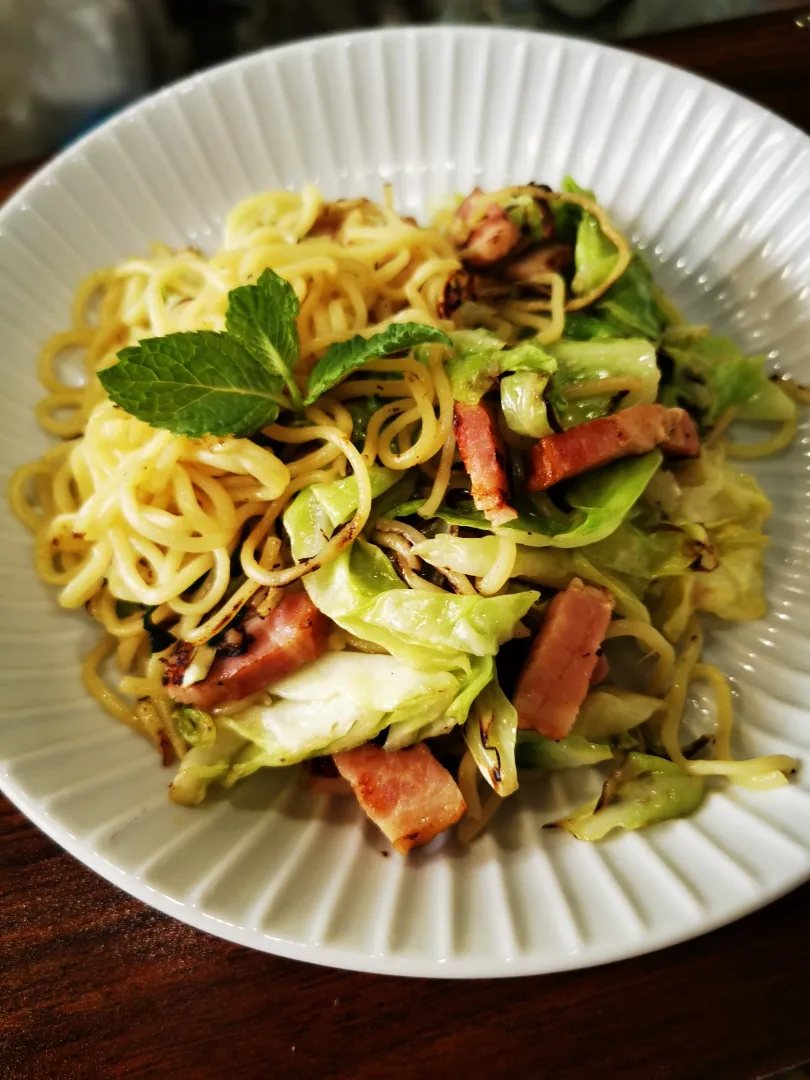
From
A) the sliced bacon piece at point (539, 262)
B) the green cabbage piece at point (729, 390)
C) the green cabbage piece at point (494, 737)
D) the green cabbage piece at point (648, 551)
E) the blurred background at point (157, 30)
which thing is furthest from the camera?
the blurred background at point (157, 30)

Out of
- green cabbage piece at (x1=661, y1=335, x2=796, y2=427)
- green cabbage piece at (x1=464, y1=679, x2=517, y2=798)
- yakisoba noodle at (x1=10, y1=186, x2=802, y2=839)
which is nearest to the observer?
green cabbage piece at (x1=464, y1=679, x2=517, y2=798)

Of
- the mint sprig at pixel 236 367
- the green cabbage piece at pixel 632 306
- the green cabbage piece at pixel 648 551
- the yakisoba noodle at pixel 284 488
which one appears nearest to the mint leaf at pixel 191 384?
the mint sprig at pixel 236 367

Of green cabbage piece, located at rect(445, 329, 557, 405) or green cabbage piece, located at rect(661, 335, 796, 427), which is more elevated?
green cabbage piece, located at rect(661, 335, 796, 427)

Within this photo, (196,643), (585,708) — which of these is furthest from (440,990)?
(196,643)

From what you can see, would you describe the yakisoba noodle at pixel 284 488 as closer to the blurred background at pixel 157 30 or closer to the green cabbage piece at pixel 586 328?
the green cabbage piece at pixel 586 328

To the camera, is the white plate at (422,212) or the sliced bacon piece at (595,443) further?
the sliced bacon piece at (595,443)

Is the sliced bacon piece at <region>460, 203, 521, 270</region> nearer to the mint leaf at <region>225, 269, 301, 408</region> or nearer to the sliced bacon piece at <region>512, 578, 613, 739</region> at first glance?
the mint leaf at <region>225, 269, 301, 408</region>

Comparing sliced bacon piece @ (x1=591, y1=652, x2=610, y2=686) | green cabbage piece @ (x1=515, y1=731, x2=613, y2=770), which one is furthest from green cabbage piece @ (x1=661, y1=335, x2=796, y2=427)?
green cabbage piece @ (x1=515, y1=731, x2=613, y2=770)

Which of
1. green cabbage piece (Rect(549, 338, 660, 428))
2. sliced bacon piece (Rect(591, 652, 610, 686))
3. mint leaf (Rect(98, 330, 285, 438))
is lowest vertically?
sliced bacon piece (Rect(591, 652, 610, 686))
